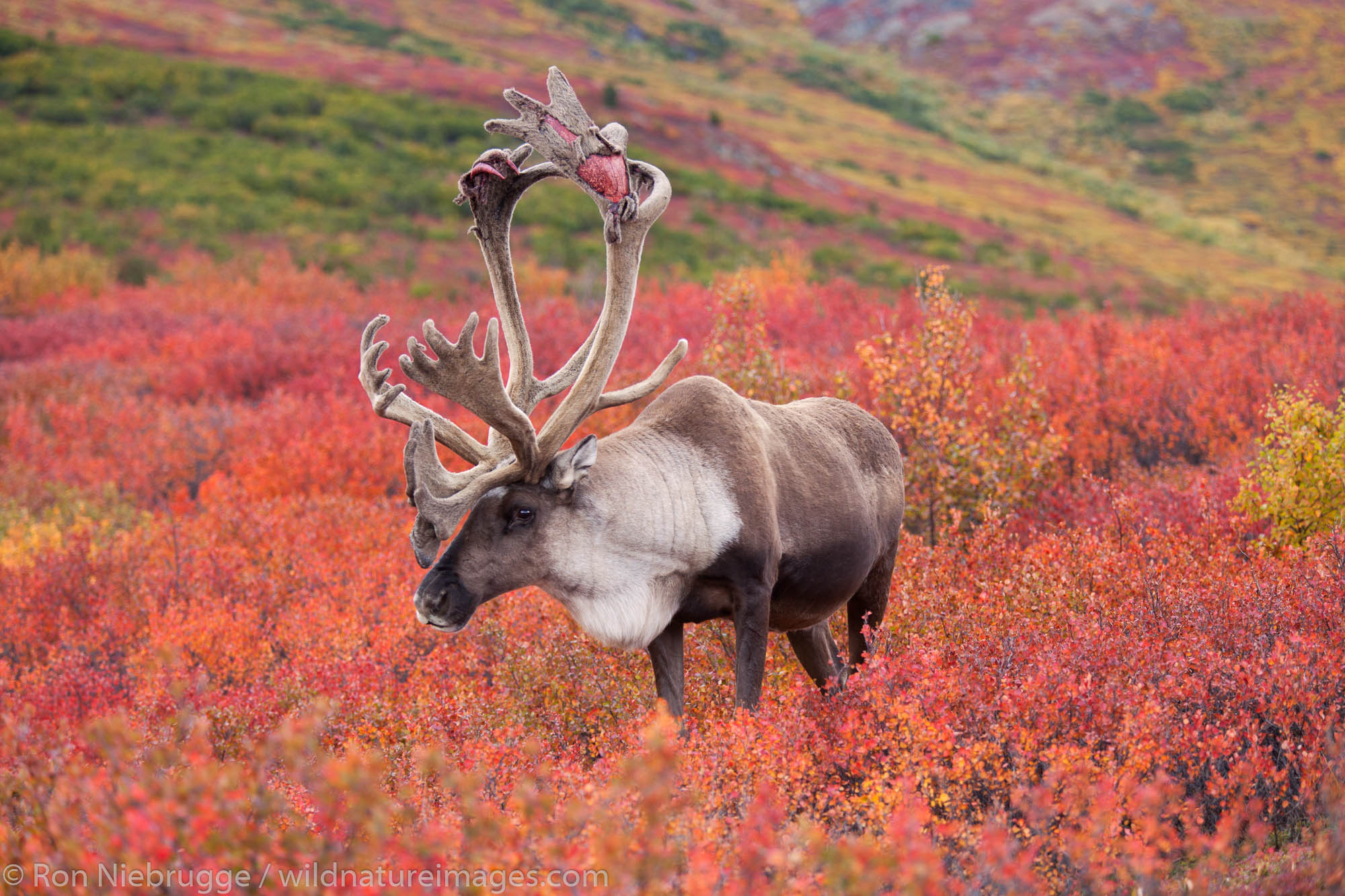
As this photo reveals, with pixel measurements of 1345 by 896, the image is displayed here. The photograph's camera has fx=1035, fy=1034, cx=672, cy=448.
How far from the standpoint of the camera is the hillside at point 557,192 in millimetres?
23078

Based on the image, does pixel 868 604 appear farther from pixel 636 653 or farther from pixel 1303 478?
pixel 1303 478

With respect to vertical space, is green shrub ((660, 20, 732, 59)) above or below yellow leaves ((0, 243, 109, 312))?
above

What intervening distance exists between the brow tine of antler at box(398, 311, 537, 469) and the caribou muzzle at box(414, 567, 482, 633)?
49 cm

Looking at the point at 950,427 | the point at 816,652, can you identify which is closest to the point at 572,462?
the point at 816,652

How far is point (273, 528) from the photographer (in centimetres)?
781

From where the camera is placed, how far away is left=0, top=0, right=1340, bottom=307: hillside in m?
23.1

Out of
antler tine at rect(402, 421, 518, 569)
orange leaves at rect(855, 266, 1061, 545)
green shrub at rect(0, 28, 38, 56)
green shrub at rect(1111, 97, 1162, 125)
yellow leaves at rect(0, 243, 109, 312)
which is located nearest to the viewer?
antler tine at rect(402, 421, 518, 569)

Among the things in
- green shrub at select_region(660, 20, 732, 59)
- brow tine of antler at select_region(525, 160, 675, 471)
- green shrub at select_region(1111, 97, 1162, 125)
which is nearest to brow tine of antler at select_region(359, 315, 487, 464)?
brow tine of antler at select_region(525, 160, 675, 471)

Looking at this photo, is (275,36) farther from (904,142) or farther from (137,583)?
(137,583)

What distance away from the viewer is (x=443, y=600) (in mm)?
3625

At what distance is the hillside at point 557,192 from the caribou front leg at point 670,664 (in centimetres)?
1454

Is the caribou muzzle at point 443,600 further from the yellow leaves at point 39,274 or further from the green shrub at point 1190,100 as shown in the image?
the green shrub at point 1190,100

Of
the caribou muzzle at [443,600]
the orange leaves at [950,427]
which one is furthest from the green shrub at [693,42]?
the caribou muzzle at [443,600]

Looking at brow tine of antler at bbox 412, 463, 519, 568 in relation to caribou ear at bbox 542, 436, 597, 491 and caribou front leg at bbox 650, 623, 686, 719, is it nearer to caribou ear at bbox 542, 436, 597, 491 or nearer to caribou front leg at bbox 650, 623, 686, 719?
caribou ear at bbox 542, 436, 597, 491
